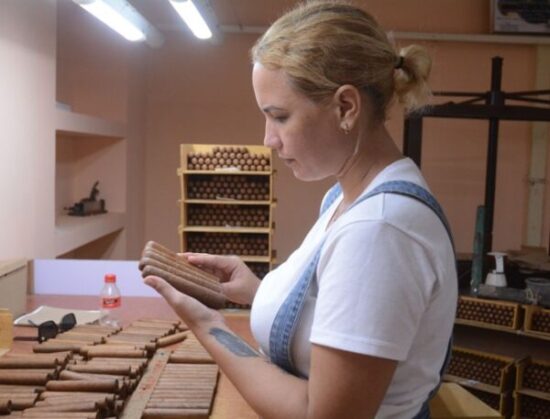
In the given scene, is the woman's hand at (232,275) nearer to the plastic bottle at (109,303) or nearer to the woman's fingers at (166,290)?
the woman's fingers at (166,290)

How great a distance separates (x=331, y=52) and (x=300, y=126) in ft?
0.55

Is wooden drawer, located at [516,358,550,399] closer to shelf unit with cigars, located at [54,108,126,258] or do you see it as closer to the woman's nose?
the woman's nose

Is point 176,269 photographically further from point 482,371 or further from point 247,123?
point 247,123

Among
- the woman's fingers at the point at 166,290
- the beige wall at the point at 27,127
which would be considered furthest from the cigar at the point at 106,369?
the beige wall at the point at 27,127

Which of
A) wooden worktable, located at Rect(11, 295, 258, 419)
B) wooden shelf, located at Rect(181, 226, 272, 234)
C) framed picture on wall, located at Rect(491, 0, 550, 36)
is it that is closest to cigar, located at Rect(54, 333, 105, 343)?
wooden worktable, located at Rect(11, 295, 258, 419)

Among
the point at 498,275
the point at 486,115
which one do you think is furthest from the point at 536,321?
the point at 486,115

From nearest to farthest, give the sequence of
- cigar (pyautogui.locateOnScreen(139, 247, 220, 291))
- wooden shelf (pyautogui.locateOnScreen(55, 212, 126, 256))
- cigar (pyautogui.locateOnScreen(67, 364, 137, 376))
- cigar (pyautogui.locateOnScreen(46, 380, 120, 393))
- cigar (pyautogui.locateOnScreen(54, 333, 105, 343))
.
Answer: cigar (pyautogui.locateOnScreen(139, 247, 220, 291))
cigar (pyautogui.locateOnScreen(46, 380, 120, 393))
cigar (pyautogui.locateOnScreen(67, 364, 137, 376))
cigar (pyautogui.locateOnScreen(54, 333, 105, 343))
wooden shelf (pyautogui.locateOnScreen(55, 212, 126, 256))

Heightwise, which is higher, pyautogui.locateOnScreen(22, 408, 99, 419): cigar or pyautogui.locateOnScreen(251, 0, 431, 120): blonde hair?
pyautogui.locateOnScreen(251, 0, 431, 120): blonde hair

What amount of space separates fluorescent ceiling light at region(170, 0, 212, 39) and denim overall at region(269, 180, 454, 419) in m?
3.21

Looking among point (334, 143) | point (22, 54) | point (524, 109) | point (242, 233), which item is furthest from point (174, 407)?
point (524, 109)

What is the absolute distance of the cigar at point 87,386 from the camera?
2166 millimetres

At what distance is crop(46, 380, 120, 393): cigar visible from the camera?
7.11 ft

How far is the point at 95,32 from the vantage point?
6.65 m

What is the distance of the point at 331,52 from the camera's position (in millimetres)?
1191
